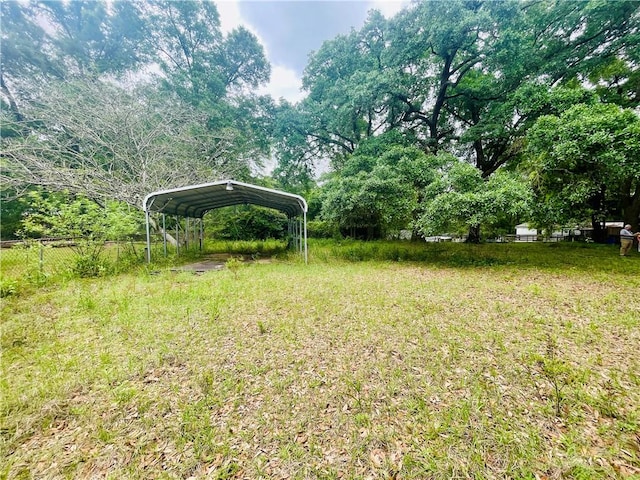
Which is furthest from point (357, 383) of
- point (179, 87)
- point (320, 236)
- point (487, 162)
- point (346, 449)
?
point (179, 87)

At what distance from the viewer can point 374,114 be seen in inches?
487

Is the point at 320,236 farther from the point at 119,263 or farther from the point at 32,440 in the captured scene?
the point at 32,440

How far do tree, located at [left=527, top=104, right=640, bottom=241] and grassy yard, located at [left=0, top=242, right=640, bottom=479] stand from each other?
9.76 feet

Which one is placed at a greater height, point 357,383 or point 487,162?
point 487,162

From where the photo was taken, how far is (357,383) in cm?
225

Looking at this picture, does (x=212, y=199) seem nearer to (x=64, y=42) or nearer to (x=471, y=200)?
(x=471, y=200)

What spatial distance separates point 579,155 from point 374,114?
339 inches

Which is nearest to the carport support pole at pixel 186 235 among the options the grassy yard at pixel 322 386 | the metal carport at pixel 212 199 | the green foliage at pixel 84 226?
the metal carport at pixel 212 199

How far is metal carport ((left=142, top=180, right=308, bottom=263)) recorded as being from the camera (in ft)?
22.8

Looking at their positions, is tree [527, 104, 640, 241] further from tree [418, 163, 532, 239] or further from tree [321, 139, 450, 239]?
tree [321, 139, 450, 239]

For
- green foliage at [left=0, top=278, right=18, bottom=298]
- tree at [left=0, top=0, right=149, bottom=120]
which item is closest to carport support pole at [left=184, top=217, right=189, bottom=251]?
green foliage at [left=0, top=278, right=18, bottom=298]

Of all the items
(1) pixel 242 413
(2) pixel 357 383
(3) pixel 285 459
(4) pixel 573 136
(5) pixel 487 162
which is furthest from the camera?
(5) pixel 487 162

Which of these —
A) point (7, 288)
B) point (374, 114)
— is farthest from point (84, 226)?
point (374, 114)

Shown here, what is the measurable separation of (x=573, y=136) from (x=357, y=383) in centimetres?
780
